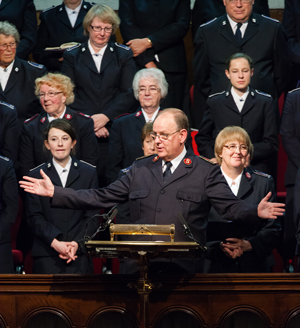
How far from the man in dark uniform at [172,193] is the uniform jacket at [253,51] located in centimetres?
171

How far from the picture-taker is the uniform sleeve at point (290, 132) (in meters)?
3.87

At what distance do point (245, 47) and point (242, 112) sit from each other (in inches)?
25.8

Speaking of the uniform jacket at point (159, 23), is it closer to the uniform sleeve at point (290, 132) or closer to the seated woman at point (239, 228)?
the uniform sleeve at point (290, 132)

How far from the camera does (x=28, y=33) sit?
5.14 m

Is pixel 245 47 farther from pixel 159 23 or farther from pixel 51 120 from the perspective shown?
pixel 51 120

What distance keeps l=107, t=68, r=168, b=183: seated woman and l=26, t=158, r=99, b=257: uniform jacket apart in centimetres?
42

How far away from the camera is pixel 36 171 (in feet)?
12.3

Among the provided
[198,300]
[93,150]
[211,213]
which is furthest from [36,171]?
[198,300]

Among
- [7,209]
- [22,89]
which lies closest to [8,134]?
[22,89]

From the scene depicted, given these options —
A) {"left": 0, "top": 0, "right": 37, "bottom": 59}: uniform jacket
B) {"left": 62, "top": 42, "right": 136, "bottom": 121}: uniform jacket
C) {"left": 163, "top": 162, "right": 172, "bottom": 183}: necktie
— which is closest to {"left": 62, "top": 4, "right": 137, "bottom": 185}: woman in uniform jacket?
{"left": 62, "top": 42, "right": 136, "bottom": 121}: uniform jacket

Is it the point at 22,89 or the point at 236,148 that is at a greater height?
the point at 22,89

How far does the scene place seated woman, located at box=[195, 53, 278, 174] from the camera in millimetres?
4102

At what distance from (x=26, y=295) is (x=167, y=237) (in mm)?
691

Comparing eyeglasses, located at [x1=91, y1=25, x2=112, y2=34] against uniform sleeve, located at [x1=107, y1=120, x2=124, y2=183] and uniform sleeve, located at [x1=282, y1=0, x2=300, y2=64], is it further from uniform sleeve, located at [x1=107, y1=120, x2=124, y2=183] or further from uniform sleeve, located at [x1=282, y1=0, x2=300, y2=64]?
uniform sleeve, located at [x1=282, y1=0, x2=300, y2=64]
